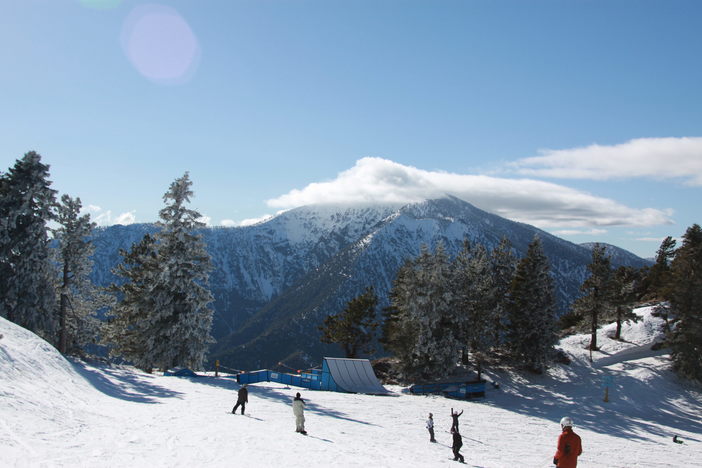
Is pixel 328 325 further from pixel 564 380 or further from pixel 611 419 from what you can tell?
pixel 611 419

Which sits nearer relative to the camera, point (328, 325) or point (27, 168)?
point (27, 168)

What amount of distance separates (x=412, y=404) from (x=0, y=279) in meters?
31.2

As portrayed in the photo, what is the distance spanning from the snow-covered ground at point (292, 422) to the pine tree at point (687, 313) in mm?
2369

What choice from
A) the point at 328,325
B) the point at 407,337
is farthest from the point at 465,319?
the point at 328,325

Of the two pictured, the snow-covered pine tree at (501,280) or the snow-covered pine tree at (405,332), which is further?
the snow-covered pine tree at (501,280)

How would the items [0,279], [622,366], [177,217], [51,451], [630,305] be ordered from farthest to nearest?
[630,305]
[622,366]
[177,217]
[0,279]
[51,451]

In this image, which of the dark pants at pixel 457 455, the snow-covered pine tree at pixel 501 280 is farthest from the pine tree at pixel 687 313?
the dark pants at pixel 457 455

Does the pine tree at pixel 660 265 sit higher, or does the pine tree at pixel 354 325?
the pine tree at pixel 660 265

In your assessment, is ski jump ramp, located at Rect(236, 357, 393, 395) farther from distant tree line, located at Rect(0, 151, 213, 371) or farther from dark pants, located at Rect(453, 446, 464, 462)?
dark pants, located at Rect(453, 446, 464, 462)

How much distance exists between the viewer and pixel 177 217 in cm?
3625

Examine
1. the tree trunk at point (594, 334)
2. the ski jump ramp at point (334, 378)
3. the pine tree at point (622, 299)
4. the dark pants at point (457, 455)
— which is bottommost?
the ski jump ramp at point (334, 378)

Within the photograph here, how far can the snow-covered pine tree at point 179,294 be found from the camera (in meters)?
34.8

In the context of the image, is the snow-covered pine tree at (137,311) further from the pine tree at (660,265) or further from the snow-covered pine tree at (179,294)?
the pine tree at (660,265)

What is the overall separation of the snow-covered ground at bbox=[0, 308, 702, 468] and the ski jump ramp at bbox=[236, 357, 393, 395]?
6.34 ft
